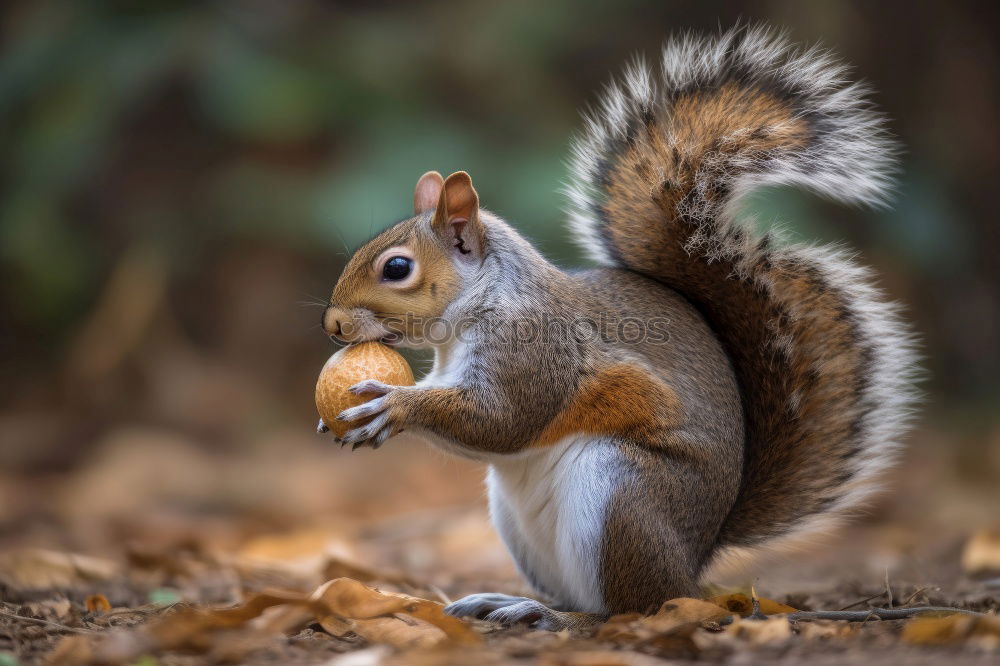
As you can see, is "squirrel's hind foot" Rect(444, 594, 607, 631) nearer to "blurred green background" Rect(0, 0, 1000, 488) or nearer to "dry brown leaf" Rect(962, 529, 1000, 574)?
"dry brown leaf" Rect(962, 529, 1000, 574)

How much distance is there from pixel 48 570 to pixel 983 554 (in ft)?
9.27

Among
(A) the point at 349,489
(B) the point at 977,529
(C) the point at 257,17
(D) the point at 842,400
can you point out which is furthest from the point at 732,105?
(C) the point at 257,17

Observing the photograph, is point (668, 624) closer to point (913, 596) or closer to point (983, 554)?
point (913, 596)

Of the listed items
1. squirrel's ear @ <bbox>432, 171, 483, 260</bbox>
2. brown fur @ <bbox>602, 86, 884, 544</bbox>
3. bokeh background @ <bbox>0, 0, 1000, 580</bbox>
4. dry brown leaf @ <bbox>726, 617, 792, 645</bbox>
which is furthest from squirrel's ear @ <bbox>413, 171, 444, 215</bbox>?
bokeh background @ <bbox>0, 0, 1000, 580</bbox>

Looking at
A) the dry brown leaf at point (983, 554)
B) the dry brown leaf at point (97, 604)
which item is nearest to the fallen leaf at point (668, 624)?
the dry brown leaf at point (97, 604)

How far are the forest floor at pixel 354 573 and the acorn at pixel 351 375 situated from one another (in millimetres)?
406

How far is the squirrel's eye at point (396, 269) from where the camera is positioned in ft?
8.24

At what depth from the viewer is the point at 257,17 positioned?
638 cm

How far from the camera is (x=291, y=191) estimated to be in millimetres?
5922

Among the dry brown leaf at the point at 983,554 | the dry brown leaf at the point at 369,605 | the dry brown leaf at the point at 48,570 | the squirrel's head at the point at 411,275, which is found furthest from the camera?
the dry brown leaf at the point at 983,554

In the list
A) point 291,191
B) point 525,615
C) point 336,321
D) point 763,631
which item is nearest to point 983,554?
point 763,631

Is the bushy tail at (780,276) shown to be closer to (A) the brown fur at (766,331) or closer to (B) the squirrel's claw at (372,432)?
(A) the brown fur at (766,331)

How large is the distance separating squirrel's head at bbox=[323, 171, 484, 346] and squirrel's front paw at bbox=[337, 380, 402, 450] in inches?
8.5

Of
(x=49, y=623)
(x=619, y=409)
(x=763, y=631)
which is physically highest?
(x=619, y=409)
